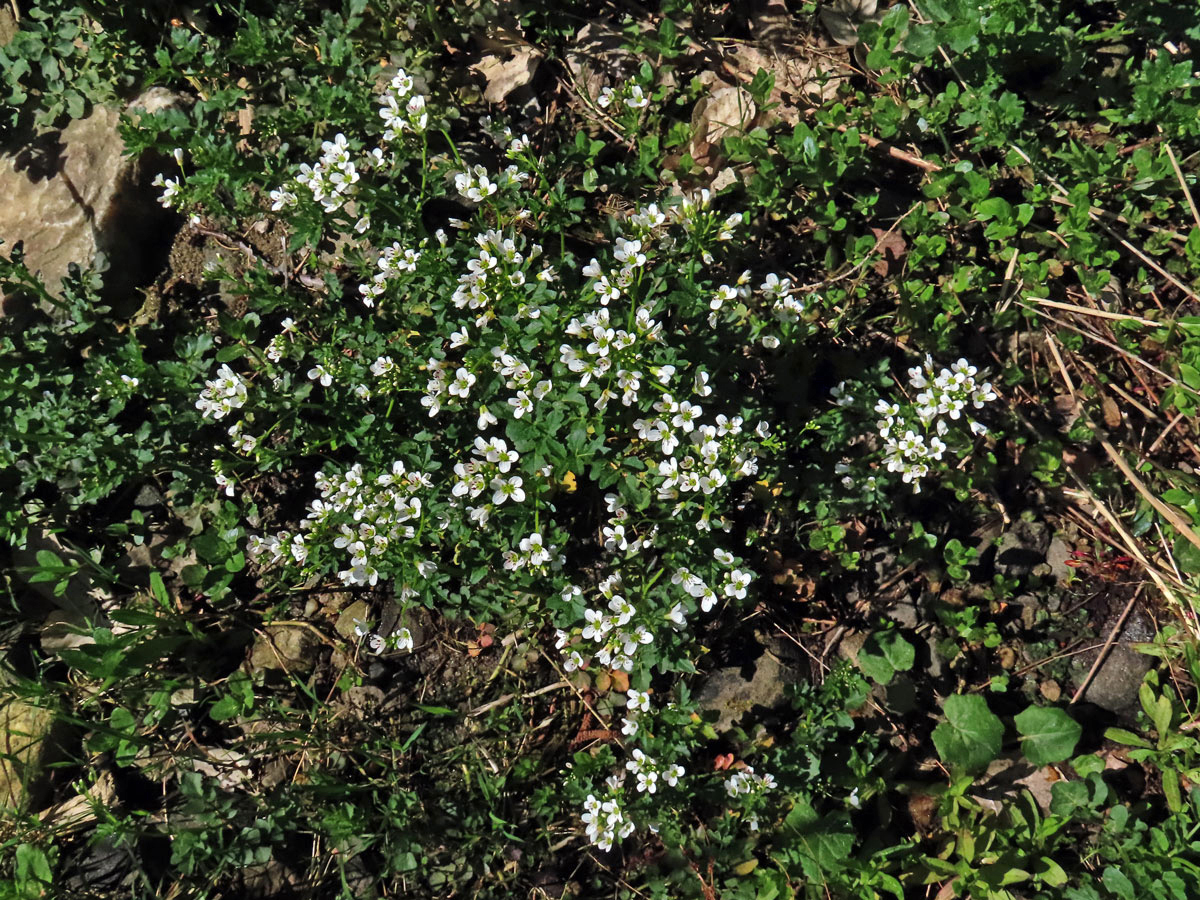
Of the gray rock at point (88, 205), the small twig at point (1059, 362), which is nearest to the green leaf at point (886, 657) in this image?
the small twig at point (1059, 362)

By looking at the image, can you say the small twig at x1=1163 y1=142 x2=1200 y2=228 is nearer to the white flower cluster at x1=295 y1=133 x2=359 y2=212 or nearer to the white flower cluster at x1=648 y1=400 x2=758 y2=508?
the white flower cluster at x1=648 y1=400 x2=758 y2=508

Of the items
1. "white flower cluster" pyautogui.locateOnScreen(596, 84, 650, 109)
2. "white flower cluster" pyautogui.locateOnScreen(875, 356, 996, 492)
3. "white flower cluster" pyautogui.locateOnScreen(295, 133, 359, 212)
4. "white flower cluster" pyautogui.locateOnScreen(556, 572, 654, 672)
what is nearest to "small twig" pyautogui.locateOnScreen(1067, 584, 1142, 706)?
"white flower cluster" pyautogui.locateOnScreen(875, 356, 996, 492)

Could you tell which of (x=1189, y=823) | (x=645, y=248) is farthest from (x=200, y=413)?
(x=1189, y=823)

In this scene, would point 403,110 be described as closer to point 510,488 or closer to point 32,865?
point 510,488

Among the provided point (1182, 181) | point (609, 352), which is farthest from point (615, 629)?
point (1182, 181)

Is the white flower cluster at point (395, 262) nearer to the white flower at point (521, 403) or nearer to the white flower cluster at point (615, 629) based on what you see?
the white flower at point (521, 403)
